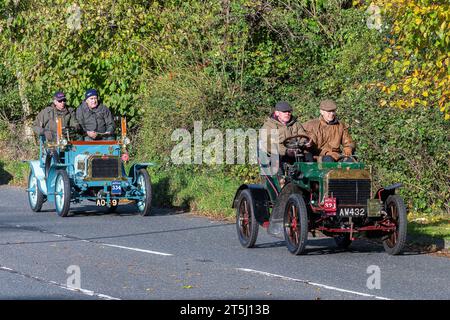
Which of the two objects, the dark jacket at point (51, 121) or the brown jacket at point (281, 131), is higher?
the dark jacket at point (51, 121)

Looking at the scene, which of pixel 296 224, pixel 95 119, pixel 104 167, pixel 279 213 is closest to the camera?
pixel 296 224

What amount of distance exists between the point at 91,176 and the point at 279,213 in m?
5.97

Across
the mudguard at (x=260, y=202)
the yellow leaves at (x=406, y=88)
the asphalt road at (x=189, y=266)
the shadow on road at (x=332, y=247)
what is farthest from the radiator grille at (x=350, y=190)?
the yellow leaves at (x=406, y=88)

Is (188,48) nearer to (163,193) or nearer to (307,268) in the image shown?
(163,193)

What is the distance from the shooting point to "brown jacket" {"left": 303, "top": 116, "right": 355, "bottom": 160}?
14.2 meters

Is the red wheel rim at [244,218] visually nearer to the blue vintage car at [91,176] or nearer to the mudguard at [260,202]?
the mudguard at [260,202]

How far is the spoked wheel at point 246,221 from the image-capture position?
1414 cm

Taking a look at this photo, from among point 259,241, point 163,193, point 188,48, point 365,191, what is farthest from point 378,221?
point 188,48

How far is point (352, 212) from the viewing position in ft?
43.1

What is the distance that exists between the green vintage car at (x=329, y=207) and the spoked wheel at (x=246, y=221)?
0.03 m

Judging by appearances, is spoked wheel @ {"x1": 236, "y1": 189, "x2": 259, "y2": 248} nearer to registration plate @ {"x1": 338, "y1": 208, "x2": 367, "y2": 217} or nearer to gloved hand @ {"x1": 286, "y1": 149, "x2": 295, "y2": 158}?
gloved hand @ {"x1": 286, "y1": 149, "x2": 295, "y2": 158}

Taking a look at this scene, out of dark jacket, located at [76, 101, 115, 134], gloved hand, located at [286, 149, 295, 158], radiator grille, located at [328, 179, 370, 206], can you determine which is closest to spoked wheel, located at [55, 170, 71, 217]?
dark jacket, located at [76, 101, 115, 134]

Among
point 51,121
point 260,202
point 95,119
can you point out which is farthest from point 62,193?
point 260,202

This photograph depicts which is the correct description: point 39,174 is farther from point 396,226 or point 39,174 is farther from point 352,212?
point 396,226
